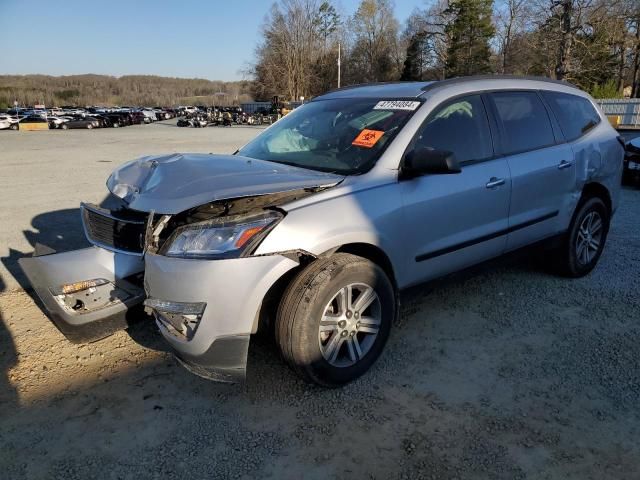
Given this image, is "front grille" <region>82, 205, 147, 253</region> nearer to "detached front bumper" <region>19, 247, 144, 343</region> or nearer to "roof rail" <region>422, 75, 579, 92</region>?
"detached front bumper" <region>19, 247, 144, 343</region>

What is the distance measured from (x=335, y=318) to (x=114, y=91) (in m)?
163

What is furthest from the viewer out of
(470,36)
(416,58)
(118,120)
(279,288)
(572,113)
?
(416,58)

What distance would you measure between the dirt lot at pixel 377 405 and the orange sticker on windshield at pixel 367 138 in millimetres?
1024

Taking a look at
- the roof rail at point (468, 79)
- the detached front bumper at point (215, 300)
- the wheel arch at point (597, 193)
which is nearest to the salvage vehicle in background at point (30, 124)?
the roof rail at point (468, 79)

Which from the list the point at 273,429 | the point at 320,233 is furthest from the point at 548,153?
the point at 273,429

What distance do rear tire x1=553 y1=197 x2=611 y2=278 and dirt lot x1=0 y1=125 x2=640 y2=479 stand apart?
0.44m

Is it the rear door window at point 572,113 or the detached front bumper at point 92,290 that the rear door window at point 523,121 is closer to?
the rear door window at point 572,113

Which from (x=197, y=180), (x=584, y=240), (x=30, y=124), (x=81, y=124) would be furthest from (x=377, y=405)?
(x=30, y=124)

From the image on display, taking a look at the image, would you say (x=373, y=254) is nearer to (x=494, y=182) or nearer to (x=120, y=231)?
(x=494, y=182)

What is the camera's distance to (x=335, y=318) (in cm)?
277

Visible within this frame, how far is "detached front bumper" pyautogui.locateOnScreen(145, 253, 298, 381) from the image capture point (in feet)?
7.93

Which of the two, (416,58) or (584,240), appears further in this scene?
(416,58)

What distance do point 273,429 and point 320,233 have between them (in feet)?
3.48

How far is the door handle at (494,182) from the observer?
3441 mm
